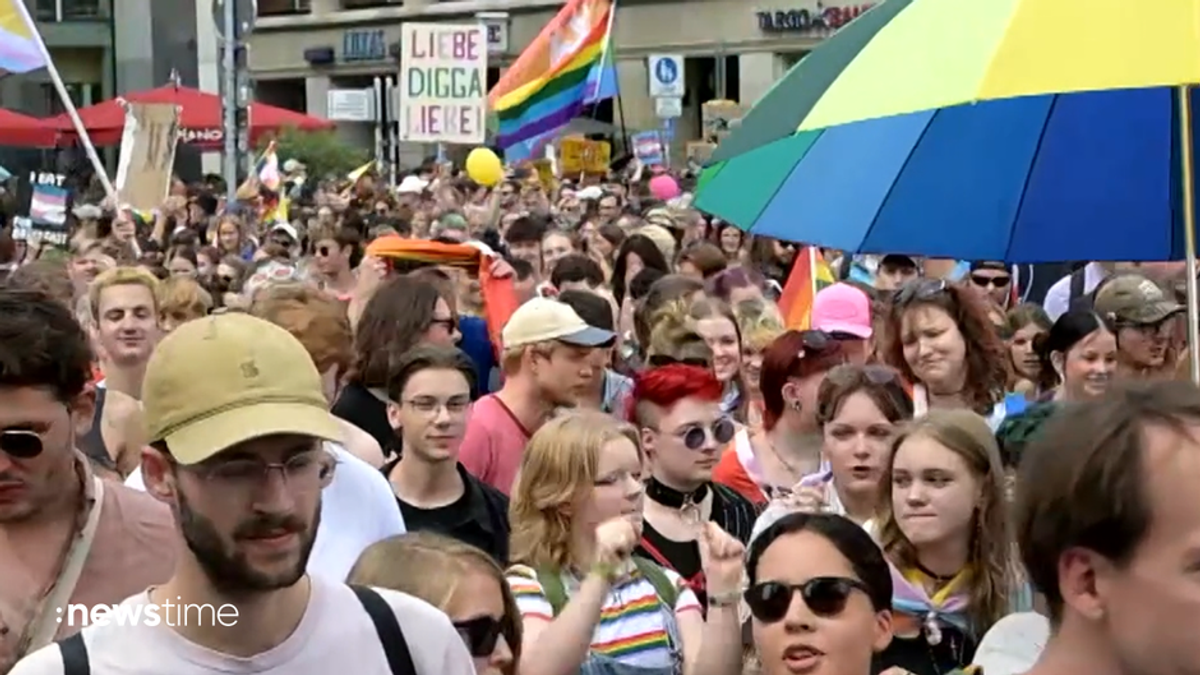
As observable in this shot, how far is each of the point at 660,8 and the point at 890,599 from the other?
44630 mm

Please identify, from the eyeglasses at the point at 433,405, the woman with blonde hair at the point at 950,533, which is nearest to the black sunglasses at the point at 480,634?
the woman with blonde hair at the point at 950,533

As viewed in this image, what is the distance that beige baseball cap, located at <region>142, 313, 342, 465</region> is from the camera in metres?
2.74

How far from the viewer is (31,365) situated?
3359mm

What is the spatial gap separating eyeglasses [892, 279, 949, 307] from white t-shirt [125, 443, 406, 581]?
2616 mm

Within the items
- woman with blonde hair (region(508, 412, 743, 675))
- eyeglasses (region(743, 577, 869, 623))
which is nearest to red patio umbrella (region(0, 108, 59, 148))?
woman with blonde hair (region(508, 412, 743, 675))

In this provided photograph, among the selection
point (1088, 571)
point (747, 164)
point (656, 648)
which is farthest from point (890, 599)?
point (747, 164)

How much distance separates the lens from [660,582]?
15.1ft

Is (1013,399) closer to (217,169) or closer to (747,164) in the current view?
(747,164)

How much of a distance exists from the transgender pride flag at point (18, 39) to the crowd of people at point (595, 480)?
247 inches

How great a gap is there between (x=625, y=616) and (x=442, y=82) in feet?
41.6

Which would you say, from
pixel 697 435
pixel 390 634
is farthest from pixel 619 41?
pixel 390 634

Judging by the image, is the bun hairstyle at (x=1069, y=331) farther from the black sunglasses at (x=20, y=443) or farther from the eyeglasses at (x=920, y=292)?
the black sunglasses at (x=20, y=443)

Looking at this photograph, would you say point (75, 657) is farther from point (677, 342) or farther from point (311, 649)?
point (677, 342)

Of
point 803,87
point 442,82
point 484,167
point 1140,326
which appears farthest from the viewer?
point 484,167
